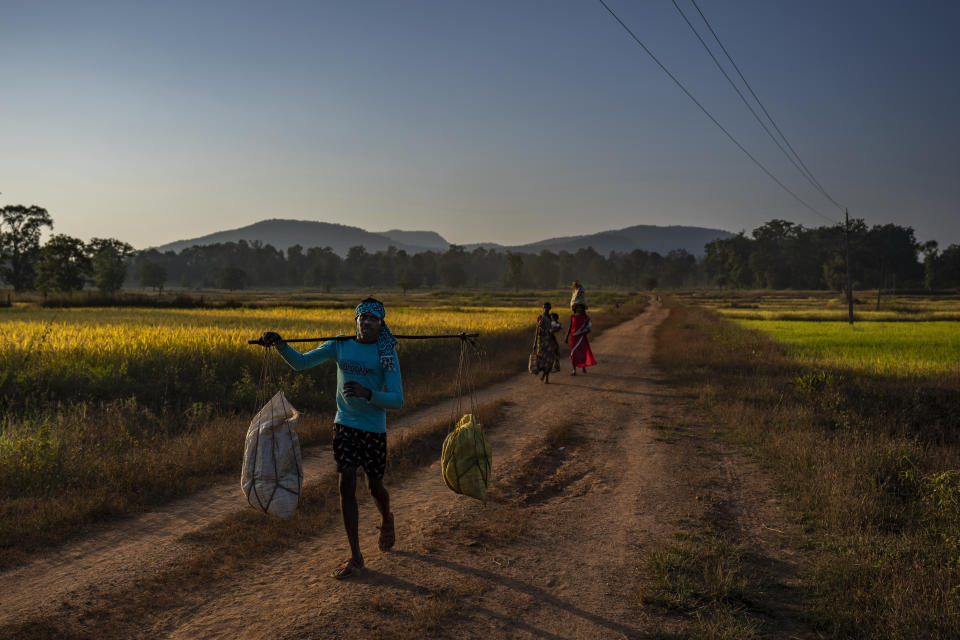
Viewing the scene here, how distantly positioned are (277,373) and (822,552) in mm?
11729

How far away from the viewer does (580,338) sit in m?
17.2

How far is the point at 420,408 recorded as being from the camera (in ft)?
42.4

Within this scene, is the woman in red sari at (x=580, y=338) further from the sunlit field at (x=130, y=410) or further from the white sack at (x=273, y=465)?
the white sack at (x=273, y=465)

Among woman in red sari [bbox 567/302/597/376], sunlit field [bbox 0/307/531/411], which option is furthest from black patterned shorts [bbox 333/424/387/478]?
woman in red sari [bbox 567/302/597/376]

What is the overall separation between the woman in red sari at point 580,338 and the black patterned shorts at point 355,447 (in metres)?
12.1

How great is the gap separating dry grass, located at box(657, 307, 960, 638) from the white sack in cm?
443

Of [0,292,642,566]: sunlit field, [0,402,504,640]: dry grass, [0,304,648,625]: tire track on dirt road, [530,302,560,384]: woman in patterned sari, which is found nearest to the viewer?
[0,402,504,640]: dry grass

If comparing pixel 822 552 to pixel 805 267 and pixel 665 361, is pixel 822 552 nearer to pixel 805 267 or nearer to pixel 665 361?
pixel 665 361

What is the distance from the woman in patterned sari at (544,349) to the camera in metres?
16.1

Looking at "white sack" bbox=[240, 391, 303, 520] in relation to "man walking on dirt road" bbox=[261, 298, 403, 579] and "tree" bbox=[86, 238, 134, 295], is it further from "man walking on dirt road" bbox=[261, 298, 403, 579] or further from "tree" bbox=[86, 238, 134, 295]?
"tree" bbox=[86, 238, 134, 295]

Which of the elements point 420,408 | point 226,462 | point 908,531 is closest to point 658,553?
point 908,531

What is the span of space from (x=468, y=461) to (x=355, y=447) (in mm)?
1091

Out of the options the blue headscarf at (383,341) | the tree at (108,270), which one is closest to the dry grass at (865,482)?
the blue headscarf at (383,341)

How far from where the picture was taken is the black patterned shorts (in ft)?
A: 16.2
